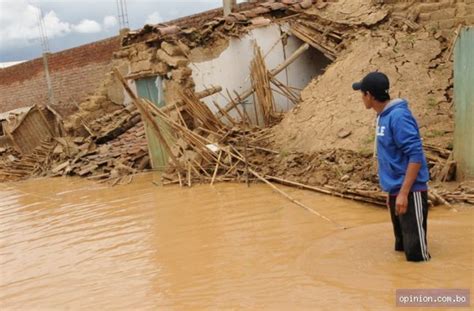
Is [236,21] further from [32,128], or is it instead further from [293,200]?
[32,128]

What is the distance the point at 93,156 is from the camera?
1167cm

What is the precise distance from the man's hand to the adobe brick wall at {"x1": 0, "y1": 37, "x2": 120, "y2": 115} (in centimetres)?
1371

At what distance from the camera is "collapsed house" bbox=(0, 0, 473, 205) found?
24.8ft

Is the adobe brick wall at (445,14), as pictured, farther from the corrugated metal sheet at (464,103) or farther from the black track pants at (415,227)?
the black track pants at (415,227)

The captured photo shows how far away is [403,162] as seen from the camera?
3719 millimetres

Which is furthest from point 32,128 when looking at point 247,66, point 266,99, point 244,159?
point 244,159

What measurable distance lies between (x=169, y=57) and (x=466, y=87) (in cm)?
546

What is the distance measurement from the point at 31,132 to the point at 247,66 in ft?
23.0

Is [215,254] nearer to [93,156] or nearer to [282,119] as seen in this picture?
[282,119]

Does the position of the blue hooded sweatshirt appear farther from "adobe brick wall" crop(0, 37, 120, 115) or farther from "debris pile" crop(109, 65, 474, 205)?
"adobe brick wall" crop(0, 37, 120, 115)

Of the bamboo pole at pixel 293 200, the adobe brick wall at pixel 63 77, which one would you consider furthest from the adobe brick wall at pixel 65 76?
the bamboo pole at pixel 293 200

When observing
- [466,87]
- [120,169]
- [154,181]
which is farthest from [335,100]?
[120,169]

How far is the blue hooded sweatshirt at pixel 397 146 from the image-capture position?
11.8 feet

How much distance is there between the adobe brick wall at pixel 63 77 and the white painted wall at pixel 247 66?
6.74m
